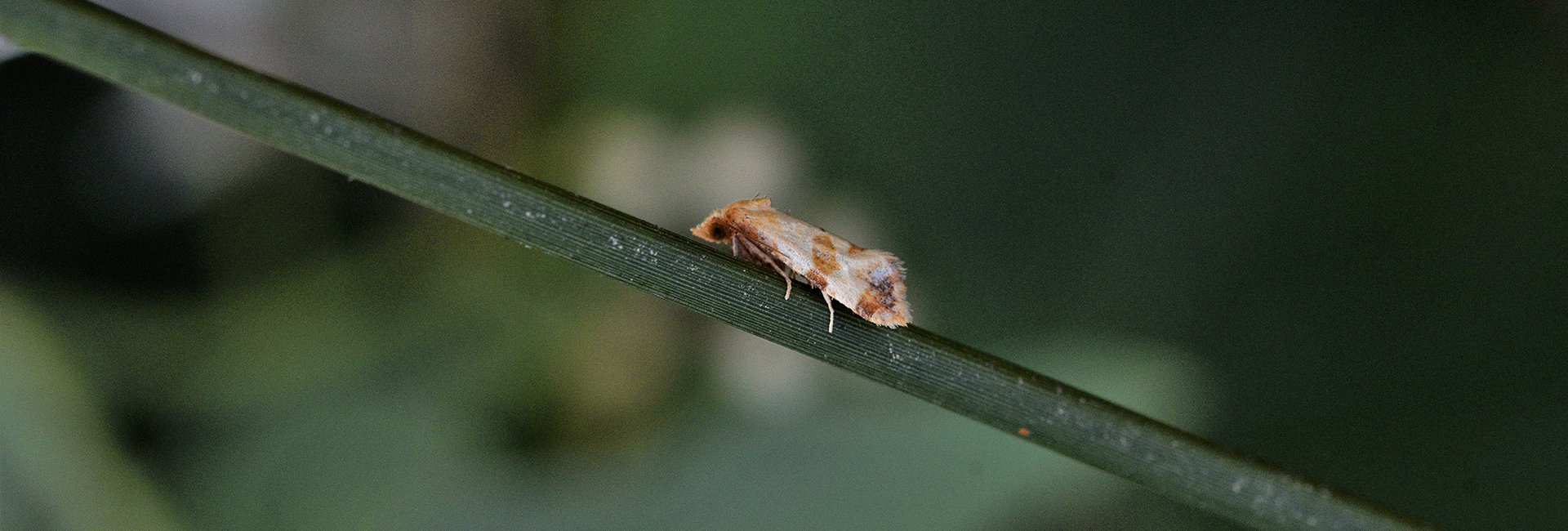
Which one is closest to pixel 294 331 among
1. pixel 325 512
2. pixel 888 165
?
pixel 325 512

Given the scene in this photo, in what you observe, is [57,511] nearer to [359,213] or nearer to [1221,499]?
[359,213]

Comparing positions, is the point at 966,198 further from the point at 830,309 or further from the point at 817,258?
the point at 830,309

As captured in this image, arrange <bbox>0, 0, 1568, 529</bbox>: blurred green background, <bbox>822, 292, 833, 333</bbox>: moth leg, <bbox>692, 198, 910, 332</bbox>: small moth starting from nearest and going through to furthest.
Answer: <bbox>822, 292, 833, 333</bbox>: moth leg
<bbox>692, 198, 910, 332</bbox>: small moth
<bbox>0, 0, 1568, 529</bbox>: blurred green background

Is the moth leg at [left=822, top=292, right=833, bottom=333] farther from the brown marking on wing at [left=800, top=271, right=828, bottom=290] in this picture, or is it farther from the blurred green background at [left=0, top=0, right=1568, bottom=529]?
the blurred green background at [left=0, top=0, right=1568, bottom=529]

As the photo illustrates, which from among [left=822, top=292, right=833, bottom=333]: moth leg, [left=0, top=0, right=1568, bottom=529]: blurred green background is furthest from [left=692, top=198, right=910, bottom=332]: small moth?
[left=0, top=0, right=1568, bottom=529]: blurred green background

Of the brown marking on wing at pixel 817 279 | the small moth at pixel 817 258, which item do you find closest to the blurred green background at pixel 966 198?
the small moth at pixel 817 258

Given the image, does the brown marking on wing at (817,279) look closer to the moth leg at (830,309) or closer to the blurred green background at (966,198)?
the moth leg at (830,309)

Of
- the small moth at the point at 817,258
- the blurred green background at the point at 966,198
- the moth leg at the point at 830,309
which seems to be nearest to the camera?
the moth leg at the point at 830,309
